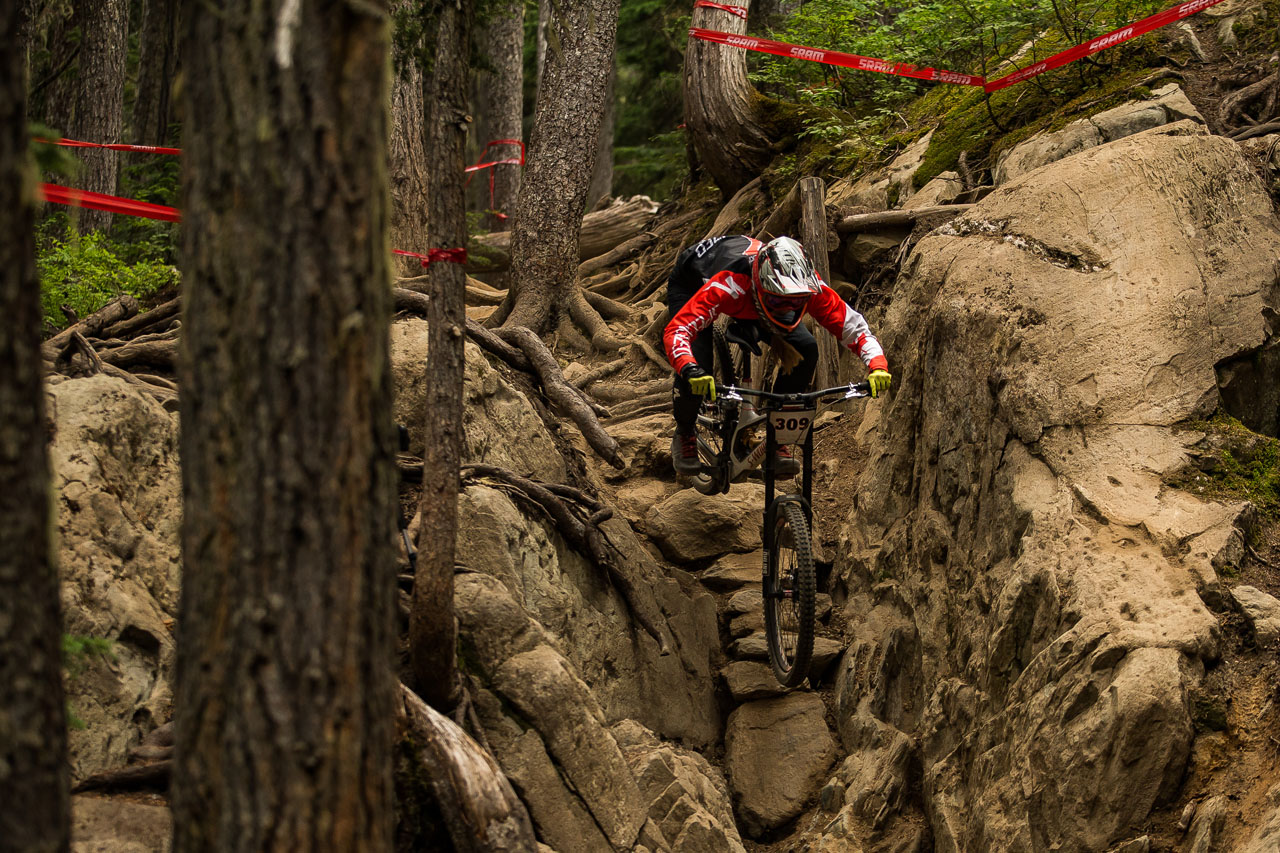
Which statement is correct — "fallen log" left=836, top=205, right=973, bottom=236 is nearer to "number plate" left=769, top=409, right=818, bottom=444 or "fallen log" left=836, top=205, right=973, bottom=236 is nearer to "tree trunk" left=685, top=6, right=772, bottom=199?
"tree trunk" left=685, top=6, right=772, bottom=199

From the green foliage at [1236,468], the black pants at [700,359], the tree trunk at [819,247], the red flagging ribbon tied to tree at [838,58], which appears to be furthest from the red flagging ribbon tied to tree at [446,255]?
the red flagging ribbon tied to tree at [838,58]

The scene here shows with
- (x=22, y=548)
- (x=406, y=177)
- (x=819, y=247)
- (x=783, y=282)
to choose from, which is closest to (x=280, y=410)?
(x=22, y=548)

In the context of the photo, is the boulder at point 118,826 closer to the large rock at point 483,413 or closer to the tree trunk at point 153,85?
the large rock at point 483,413

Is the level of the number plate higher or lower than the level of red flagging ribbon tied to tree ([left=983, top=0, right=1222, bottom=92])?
lower

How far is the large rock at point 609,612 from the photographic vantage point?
625 centimetres

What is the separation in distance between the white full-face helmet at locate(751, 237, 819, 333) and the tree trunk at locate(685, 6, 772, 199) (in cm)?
587

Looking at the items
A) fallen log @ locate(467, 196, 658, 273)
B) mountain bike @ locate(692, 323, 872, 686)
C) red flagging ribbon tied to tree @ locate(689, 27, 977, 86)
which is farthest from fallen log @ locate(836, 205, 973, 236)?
fallen log @ locate(467, 196, 658, 273)

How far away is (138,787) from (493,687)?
5.49 ft

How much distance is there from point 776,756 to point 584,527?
2149 mm

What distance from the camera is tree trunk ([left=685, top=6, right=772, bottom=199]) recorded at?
1191 cm

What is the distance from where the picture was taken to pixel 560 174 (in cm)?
1111

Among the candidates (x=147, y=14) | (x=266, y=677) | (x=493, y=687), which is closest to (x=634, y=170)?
(x=147, y=14)

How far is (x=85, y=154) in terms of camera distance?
1097 cm

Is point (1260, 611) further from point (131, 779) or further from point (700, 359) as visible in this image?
point (131, 779)
